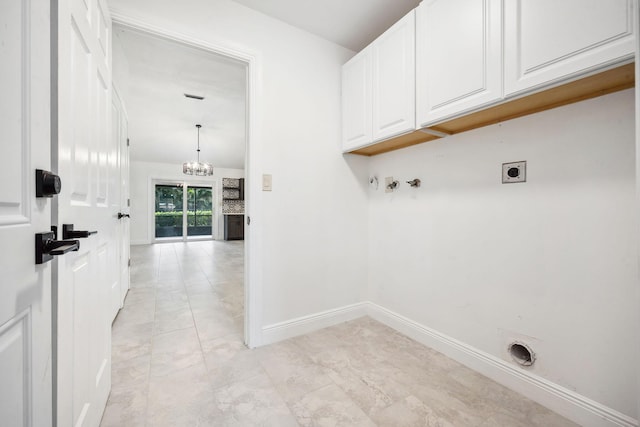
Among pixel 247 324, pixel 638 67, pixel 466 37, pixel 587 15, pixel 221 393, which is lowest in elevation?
pixel 221 393

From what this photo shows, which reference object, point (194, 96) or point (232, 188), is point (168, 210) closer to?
point (232, 188)

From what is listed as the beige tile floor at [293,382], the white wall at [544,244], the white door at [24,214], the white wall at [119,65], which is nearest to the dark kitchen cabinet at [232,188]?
the white wall at [119,65]

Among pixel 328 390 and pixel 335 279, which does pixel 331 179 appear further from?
pixel 328 390

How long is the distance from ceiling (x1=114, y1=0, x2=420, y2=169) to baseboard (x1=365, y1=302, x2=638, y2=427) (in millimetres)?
2457

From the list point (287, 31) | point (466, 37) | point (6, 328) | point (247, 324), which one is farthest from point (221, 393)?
point (287, 31)

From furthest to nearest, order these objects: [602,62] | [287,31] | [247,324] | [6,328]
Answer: [287,31]
[247,324]
[602,62]
[6,328]

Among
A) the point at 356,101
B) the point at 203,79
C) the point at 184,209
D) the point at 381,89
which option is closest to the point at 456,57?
the point at 381,89

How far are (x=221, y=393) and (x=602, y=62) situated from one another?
7.66 ft

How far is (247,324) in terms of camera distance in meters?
1.94

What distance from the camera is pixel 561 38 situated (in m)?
1.09

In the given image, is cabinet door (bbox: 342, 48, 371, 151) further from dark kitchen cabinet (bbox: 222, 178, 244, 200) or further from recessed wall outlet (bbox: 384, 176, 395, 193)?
dark kitchen cabinet (bbox: 222, 178, 244, 200)

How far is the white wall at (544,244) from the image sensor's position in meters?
1.16

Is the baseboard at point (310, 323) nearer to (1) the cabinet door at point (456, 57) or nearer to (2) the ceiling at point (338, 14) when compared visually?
A: (1) the cabinet door at point (456, 57)

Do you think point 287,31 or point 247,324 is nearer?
point 247,324
